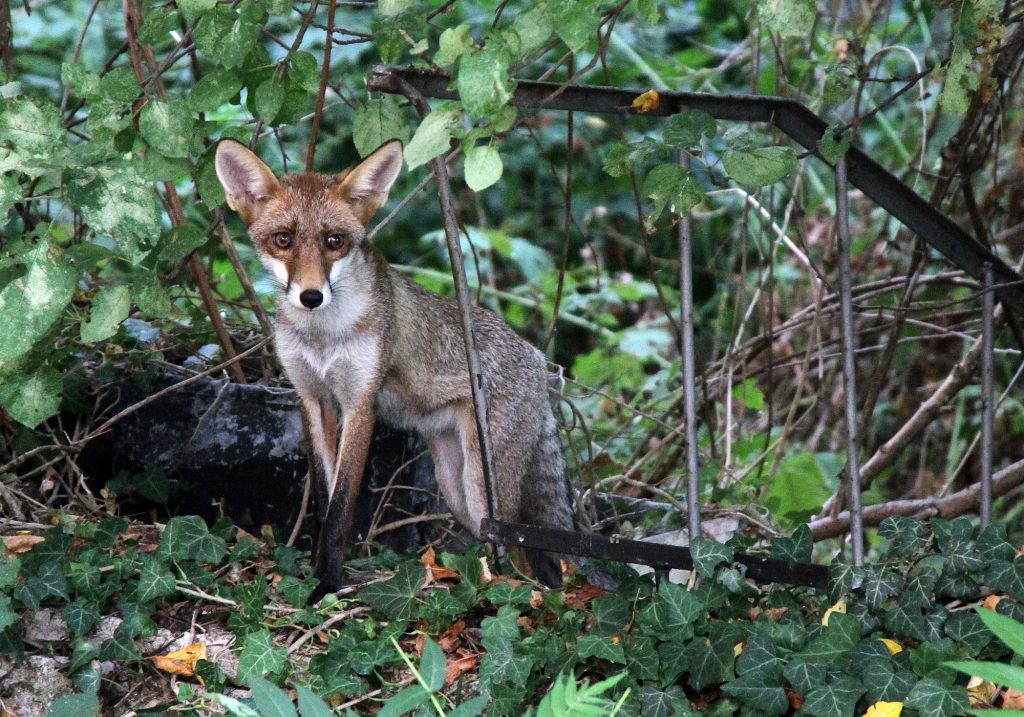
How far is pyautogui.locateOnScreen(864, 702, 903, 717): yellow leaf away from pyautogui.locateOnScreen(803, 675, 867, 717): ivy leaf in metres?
0.06

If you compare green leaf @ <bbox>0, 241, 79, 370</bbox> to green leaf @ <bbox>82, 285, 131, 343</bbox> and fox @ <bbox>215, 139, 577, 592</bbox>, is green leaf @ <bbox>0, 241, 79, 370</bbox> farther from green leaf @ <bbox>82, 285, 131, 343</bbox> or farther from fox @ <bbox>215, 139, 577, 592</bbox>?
fox @ <bbox>215, 139, 577, 592</bbox>

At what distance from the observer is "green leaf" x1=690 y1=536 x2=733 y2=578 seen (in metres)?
3.92

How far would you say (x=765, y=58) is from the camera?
788cm

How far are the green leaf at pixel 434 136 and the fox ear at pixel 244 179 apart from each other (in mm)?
1237

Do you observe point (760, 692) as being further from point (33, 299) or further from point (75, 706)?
point (33, 299)

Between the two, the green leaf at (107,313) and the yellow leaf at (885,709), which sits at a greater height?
the green leaf at (107,313)

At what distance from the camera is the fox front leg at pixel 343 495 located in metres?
4.47

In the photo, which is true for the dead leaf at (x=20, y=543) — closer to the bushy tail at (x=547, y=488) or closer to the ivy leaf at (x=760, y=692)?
the bushy tail at (x=547, y=488)

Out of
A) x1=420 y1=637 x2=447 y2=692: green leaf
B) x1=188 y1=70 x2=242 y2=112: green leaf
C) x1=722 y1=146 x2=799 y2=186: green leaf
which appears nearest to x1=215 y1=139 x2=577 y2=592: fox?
x1=188 y1=70 x2=242 y2=112: green leaf

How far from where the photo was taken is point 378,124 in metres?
4.31

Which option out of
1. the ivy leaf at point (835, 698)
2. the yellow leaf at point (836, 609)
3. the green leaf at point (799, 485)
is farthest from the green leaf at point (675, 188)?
the green leaf at point (799, 485)

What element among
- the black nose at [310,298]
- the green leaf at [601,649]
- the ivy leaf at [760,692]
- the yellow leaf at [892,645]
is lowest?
the ivy leaf at [760,692]

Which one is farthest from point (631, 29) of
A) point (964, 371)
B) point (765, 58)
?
point (964, 371)

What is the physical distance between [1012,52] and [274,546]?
3831mm
